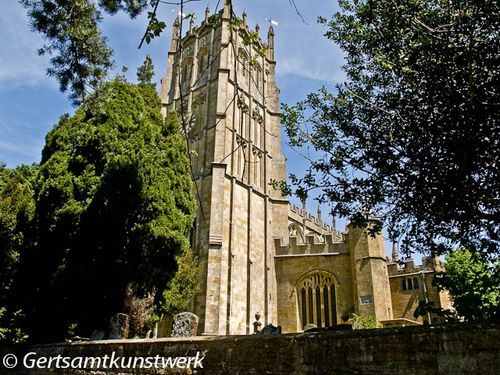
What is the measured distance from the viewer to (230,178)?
2289cm

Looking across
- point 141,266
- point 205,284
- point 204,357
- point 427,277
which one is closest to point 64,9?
point 204,357

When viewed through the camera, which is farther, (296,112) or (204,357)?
(296,112)

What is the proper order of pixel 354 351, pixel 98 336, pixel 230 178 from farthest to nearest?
pixel 230 178 → pixel 98 336 → pixel 354 351

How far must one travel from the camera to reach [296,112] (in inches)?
336

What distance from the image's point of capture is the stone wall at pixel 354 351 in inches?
150

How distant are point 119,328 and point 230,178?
48.7ft

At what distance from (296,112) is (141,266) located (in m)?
6.10

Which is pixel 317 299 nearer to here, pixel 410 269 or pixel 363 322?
pixel 363 322

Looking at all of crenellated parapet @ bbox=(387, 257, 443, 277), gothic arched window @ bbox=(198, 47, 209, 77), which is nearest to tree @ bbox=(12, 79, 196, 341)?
crenellated parapet @ bbox=(387, 257, 443, 277)

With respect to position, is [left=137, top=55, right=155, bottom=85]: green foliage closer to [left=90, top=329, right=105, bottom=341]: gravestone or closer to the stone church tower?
the stone church tower

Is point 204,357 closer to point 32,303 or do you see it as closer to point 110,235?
Result: point 110,235

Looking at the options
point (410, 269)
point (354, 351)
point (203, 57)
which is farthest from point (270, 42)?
point (354, 351)

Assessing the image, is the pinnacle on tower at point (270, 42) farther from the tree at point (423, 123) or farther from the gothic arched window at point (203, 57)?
the tree at point (423, 123)

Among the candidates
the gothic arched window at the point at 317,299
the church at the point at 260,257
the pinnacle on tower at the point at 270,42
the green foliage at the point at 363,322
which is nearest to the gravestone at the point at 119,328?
the church at the point at 260,257
